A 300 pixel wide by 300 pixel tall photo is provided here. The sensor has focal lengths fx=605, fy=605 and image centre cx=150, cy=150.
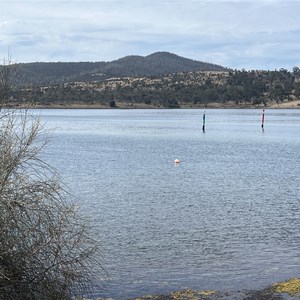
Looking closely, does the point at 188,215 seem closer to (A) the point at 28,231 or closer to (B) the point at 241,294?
(B) the point at 241,294

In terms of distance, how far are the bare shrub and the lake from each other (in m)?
1.09

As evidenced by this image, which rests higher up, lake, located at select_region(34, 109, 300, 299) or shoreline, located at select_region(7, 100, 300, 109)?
shoreline, located at select_region(7, 100, 300, 109)

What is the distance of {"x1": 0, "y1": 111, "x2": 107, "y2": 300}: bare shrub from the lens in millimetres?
8797

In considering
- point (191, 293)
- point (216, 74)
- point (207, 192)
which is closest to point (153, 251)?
point (191, 293)

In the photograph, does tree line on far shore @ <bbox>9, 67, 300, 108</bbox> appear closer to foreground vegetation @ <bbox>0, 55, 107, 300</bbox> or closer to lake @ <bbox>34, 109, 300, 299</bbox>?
lake @ <bbox>34, 109, 300, 299</bbox>

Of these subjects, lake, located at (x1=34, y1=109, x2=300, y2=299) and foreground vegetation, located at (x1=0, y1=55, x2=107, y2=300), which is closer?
foreground vegetation, located at (x1=0, y1=55, x2=107, y2=300)

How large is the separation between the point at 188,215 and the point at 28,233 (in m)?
12.5

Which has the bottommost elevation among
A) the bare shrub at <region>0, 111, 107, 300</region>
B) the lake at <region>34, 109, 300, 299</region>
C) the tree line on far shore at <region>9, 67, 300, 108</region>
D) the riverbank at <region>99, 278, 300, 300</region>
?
the lake at <region>34, 109, 300, 299</region>

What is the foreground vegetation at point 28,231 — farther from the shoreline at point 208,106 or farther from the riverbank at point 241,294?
the shoreline at point 208,106

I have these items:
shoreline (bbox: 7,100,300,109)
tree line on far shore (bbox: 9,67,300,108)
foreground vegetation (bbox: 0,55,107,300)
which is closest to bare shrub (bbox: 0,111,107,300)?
foreground vegetation (bbox: 0,55,107,300)

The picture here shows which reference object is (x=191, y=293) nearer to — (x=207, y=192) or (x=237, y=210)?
(x=237, y=210)

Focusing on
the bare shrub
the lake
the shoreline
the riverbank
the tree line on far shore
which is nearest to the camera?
the bare shrub

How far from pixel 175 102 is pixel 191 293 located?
5392 inches

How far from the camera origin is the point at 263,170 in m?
36.5
